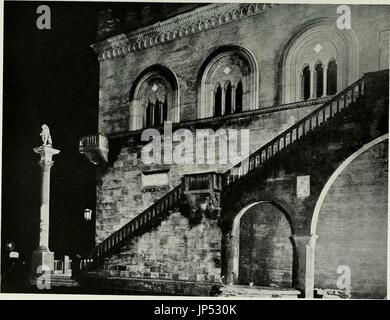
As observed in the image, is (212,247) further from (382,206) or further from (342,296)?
(382,206)

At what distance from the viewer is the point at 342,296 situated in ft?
29.2

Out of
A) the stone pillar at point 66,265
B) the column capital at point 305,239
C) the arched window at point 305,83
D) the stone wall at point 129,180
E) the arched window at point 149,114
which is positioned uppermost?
the arched window at point 305,83

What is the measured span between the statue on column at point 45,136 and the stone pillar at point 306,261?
5.18 metres

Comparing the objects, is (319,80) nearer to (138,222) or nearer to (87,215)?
(138,222)

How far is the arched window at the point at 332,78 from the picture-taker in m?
9.38

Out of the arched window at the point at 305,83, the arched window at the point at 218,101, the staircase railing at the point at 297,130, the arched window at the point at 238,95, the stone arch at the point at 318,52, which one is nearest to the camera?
the staircase railing at the point at 297,130

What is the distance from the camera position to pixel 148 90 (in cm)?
1109

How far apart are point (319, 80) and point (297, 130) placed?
112 cm

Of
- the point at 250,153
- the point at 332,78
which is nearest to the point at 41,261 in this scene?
the point at 250,153

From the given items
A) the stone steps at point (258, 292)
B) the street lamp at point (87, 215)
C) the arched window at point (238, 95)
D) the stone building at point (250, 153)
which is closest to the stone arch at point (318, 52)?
the stone building at point (250, 153)

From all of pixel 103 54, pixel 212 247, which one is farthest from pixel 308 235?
pixel 103 54

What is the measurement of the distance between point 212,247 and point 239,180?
55.1 inches

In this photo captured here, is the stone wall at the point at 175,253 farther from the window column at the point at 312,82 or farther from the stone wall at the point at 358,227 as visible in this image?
the window column at the point at 312,82

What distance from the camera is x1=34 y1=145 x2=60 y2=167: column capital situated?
1000 cm
